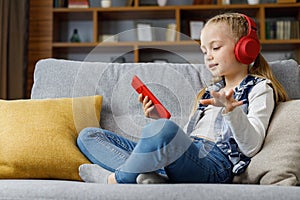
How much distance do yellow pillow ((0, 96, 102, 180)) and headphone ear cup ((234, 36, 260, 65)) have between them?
48cm

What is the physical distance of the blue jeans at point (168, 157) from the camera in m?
1.31

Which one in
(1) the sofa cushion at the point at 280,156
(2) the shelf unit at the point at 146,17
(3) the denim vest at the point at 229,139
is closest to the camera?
(1) the sofa cushion at the point at 280,156

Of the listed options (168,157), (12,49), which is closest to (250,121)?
(168,157)

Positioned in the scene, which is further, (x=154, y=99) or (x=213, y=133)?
(x=213, y=133)

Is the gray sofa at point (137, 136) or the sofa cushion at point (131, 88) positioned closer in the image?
the gray sofa at point (137, 136)

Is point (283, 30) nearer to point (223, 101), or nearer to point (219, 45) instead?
point (219, 45)

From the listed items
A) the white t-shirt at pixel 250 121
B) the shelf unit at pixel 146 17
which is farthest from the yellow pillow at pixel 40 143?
the shelf unit at pixel 146 17

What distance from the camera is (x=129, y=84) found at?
58.9 inches

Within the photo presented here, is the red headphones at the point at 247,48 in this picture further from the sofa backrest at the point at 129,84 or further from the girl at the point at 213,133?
the sofa backrest at the point at 129,84

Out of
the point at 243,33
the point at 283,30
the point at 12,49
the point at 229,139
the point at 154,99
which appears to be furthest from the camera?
the point at 283,30

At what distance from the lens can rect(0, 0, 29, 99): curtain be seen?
3670mm

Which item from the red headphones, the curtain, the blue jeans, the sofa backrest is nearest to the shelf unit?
the curtain

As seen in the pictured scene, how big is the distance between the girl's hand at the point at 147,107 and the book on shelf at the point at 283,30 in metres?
2.89

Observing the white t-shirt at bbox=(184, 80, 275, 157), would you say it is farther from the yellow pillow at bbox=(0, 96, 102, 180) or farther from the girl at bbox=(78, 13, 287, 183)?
the yellow pillow at bbox=(0, 96, 102, 180)
